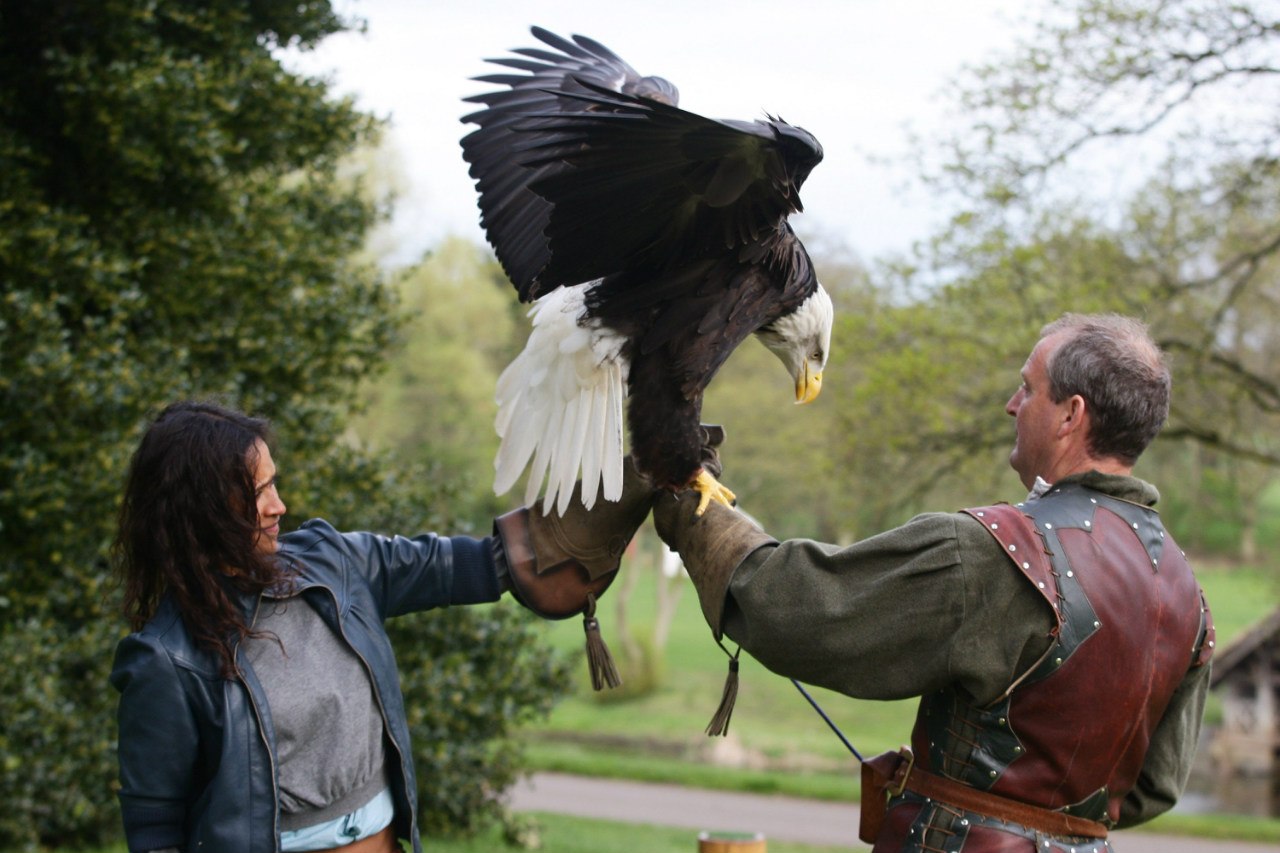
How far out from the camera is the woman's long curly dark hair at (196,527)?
1735mm

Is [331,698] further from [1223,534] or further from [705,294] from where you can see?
[1223,534]

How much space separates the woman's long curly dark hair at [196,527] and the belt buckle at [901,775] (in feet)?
3.34

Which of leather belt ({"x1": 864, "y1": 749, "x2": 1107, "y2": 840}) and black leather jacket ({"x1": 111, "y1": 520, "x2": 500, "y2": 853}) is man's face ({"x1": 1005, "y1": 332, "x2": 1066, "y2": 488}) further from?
black leather jacket ({"x1": 111, "y1": 520, "x2": 500, "y2": 853})

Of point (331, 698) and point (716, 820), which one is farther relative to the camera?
point (716, 820)

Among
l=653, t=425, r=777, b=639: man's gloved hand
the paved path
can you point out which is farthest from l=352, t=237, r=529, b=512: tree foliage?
l=653, t=425, r=777, b=639: man's gloved hand

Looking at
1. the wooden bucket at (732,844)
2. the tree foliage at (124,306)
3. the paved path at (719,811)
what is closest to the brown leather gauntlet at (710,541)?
the wooden bucket at (732,844)

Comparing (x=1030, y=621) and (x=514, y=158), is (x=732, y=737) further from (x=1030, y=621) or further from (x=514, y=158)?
(x=1030, y=621)

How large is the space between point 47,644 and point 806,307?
131 inches

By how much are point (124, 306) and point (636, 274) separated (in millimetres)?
3028

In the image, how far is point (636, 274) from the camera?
93.7 inches

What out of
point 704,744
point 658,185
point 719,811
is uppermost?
point 658,185

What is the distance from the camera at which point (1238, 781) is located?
15.2 m

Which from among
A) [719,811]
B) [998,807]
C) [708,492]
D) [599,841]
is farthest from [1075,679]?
[719,811]

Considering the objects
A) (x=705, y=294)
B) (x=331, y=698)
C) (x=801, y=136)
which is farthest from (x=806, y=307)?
(x=331, y=698)
